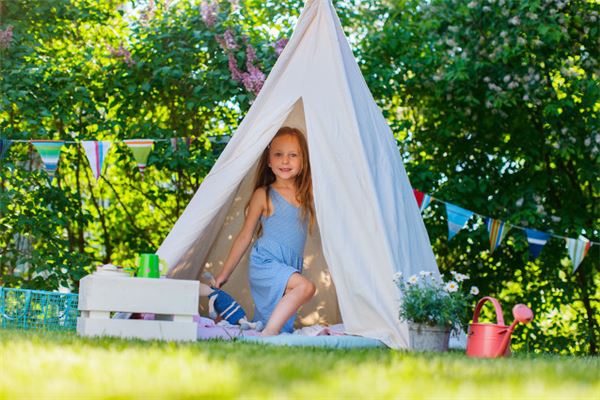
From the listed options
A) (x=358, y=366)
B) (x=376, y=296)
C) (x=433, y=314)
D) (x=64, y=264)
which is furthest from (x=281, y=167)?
(x=358, y=366)

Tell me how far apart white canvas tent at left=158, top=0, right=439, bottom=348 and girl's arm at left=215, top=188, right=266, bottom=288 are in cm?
17

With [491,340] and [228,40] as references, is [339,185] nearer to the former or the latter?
[491,340]

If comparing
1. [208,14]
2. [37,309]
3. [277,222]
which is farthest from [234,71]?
[37,309]

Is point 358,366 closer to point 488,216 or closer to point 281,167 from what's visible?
point 281,167

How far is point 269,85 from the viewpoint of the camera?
507 cm

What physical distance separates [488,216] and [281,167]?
2188 millimetres

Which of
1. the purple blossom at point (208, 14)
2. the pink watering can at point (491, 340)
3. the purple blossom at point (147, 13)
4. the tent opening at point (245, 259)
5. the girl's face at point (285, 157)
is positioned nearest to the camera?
the pink watering can at point (491, 340)

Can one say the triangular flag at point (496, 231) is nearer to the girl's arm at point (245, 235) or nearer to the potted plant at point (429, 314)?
the girl's arm at point (245, 235)

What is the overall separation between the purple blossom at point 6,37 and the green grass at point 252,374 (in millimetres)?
3127

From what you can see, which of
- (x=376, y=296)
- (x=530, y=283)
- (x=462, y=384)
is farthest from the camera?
(x=530, y=283)

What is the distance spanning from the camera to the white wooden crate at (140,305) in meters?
4.00

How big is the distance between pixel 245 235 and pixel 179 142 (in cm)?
151

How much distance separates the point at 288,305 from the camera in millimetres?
4742

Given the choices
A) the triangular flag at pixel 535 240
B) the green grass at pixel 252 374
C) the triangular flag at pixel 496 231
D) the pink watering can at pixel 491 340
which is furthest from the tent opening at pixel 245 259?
the green grass at pixel 252 374
